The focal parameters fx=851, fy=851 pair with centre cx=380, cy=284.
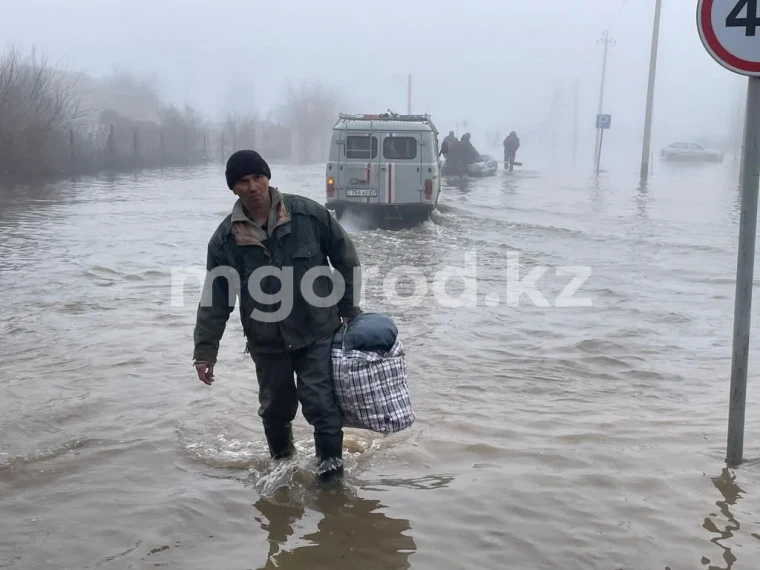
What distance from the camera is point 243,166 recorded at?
3871 millimetres

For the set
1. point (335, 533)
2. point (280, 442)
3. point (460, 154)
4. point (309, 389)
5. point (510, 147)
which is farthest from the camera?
point (510, 147)

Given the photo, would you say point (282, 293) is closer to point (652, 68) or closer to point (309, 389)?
point (309, 389)

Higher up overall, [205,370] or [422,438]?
[205,370]

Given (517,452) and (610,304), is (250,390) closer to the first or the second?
(517,452)

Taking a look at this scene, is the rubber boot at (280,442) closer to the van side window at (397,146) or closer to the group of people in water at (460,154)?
the van side window at (397,146)

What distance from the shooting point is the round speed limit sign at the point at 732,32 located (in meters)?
3.91

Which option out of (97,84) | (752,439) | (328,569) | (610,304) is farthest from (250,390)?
(97,84)

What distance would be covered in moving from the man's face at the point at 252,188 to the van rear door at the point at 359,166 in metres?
12.5

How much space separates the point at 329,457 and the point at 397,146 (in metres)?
12.8

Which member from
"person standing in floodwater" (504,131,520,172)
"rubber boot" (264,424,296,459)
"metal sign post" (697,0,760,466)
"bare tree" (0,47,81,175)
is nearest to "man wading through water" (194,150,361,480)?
"rubber boot" (264,424,296,459)

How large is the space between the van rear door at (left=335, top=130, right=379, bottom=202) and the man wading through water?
12265 millimetres

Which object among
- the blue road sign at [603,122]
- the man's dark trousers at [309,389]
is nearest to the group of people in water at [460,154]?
the blue road sign at [603,122]

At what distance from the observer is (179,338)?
7645mm

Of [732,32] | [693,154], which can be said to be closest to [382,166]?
[732,32]
